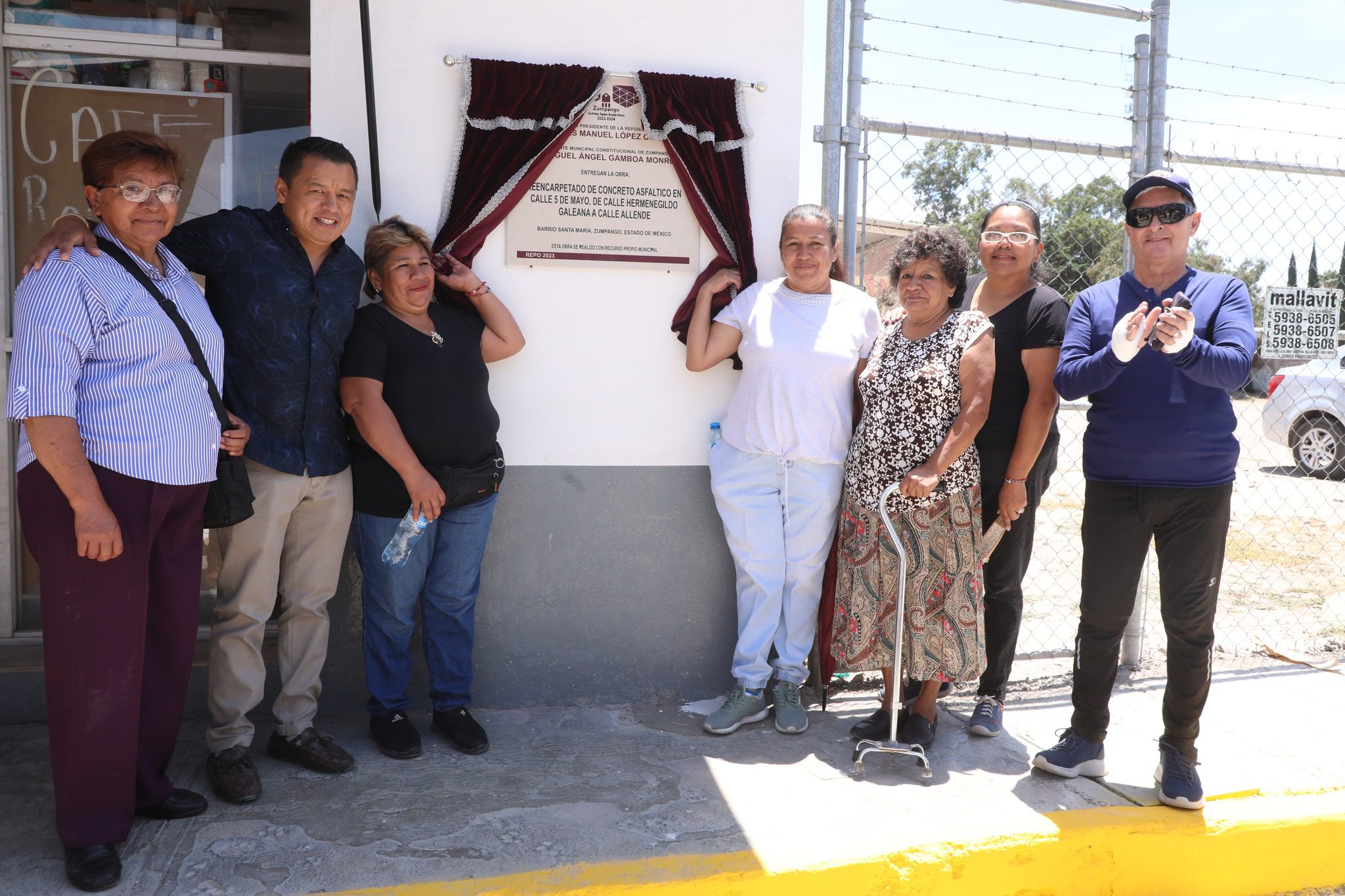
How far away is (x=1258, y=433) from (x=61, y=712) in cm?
1349

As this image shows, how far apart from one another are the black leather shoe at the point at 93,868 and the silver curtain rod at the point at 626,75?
112 inches

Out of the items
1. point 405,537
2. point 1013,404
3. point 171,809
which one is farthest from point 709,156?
point 171,809

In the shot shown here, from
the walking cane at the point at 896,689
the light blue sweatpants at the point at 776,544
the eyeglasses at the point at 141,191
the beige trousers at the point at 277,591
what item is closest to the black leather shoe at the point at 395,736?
the beige trousers at the point at 277,591

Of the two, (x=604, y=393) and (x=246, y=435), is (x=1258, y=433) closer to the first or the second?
(x=604, y=393)

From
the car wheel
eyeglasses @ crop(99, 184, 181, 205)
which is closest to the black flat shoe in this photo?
eyeglasses @ crop(99, 184, 181, 205)

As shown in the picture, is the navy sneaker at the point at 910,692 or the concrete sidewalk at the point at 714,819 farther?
the navy sneaker at the point at 910,692

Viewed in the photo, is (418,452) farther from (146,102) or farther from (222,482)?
(146,102)

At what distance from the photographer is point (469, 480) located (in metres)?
3.63

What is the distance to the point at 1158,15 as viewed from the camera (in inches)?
177

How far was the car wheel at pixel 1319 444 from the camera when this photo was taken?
370 inches

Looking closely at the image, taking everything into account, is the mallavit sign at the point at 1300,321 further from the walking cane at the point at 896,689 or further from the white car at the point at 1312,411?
the white car at the point at 1312,411

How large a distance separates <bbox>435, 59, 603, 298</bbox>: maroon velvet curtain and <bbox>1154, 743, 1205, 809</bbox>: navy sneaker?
3.07 metres

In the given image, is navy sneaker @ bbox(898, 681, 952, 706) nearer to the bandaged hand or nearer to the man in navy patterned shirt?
the bandaged hand

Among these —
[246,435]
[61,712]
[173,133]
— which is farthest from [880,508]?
[173,133]
